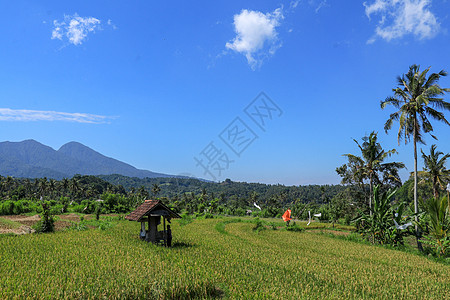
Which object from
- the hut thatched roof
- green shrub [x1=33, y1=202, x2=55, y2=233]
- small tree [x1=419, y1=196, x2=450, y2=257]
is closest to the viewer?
the hut thatched roof

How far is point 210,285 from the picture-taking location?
821 centimetres

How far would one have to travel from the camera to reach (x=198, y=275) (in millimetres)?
9047

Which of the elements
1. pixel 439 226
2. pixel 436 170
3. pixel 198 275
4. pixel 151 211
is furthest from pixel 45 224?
pixel 436 170

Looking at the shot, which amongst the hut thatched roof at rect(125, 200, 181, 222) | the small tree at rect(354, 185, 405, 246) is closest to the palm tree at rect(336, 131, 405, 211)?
the small tree at rect(354, 185, 405, 246)

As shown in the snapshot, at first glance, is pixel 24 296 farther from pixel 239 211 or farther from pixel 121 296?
pixel 239 211

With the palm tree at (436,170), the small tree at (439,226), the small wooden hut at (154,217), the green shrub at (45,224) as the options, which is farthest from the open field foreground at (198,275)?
the palm tree at (436,170)

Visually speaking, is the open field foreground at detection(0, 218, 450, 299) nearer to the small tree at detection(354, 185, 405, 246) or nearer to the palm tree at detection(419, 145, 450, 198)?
the small tree at detection(354, 185, 405, 246)

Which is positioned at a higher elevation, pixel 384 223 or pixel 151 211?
pixel 151 211

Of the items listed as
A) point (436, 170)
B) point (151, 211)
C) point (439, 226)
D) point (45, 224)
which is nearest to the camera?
point (151, 211)

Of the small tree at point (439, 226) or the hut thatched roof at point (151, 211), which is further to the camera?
the small tree at point (439, 226)

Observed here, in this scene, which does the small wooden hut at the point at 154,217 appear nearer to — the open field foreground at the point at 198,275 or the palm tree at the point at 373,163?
the open field foreground at the point at 198,275

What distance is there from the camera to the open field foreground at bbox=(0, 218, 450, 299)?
770 cm

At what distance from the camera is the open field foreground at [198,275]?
25.3 ft

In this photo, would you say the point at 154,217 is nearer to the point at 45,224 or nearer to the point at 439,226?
the point at 45,224
